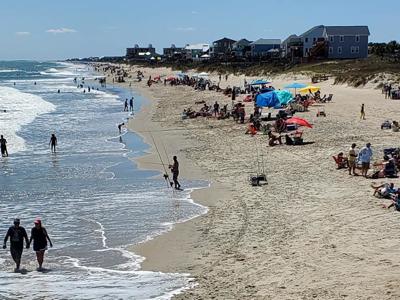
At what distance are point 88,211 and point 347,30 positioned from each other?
2917 inches

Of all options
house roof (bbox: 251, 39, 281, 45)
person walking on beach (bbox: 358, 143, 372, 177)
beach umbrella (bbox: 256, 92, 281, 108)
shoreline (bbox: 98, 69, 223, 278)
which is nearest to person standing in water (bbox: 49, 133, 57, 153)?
shoreline (bbox: 98, 69, 223, 278)

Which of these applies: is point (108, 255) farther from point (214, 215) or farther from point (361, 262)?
point (361, 262)

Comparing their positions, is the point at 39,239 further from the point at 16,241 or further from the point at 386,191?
the point at 386,191

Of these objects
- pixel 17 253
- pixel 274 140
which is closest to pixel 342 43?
pixel 274 140

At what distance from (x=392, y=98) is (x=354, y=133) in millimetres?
12877

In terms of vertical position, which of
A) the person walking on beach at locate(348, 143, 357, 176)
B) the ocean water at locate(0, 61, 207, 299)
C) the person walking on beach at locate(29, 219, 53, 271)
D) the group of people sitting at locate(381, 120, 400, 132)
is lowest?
the ocean water at locate(0, 61, 207, 299)

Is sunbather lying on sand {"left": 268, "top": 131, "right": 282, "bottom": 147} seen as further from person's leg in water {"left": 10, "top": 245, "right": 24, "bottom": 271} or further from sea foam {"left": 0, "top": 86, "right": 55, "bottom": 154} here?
person's leg in water {"left": 10, "top": 245, "right": 24, "bottom": 271}

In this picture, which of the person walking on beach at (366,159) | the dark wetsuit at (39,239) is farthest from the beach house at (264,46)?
the dark wetsuit at (39,239)

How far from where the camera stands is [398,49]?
84.3 m

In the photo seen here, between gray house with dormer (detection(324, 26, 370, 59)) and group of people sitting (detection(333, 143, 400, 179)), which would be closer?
group of people sitting (detection(333, 143, 400, 179))

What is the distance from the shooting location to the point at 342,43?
275 ft

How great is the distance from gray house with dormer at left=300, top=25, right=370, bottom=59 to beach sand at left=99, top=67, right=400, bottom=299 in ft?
199

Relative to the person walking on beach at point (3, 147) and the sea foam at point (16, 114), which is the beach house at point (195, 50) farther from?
the person walking on beach at point (3, 147)

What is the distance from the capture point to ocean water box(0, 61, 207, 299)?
10156 mm
